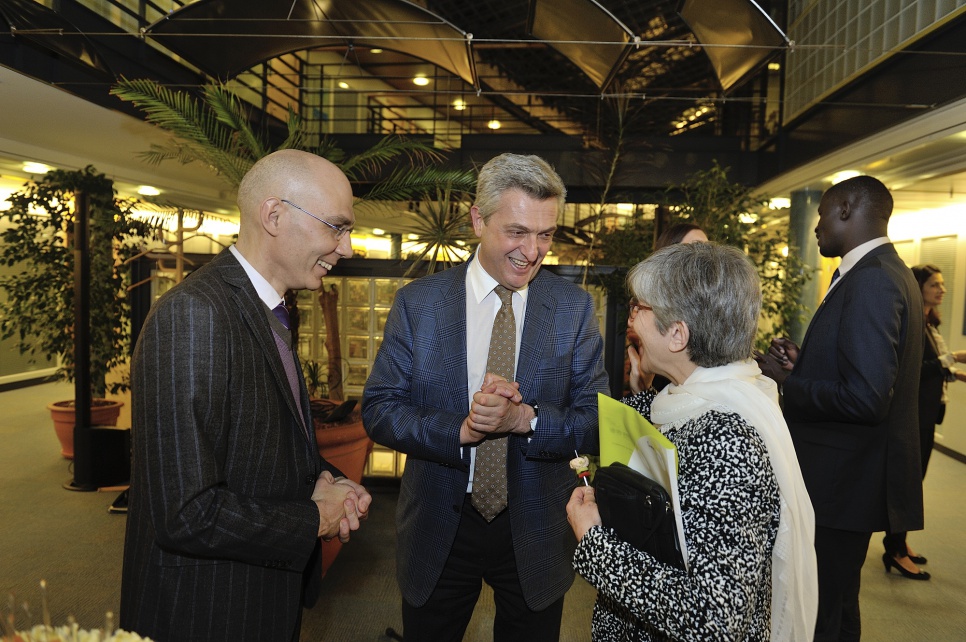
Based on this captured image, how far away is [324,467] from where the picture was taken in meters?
1.86

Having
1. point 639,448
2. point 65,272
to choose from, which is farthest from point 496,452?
point 65,272

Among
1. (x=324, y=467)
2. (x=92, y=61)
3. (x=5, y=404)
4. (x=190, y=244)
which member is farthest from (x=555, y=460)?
(x=190, y=244)

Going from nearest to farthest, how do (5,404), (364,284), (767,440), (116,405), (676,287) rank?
1. (767,440)
2. (676,287)
3. (364,284)
4. (116,405)
5. (5,404)

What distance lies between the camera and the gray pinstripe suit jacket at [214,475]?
1.26 meters

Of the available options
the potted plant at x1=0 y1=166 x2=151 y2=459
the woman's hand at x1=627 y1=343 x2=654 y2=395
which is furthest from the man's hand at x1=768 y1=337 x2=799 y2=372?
the potted plant at x1=0 y1=166 x2=151 y2=459

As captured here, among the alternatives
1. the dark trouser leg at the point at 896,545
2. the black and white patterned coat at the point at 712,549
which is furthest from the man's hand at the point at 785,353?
the dark trouser leg at the point at 896,545

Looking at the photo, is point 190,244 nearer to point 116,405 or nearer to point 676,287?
point 116,405

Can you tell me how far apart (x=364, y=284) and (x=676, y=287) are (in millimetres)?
3957

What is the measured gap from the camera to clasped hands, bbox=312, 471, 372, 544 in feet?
4.89

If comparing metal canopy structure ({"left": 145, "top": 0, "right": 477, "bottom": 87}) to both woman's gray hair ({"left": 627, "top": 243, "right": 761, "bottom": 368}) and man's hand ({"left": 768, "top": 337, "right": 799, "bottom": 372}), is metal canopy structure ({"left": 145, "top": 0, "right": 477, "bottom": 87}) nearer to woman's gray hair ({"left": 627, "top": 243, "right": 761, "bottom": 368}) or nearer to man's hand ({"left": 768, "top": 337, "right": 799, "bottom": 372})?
man's hand ({"left": 768, "top": 337, "right": 799, "bottom": 372})

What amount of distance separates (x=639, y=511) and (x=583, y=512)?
16cm

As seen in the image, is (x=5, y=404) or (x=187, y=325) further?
(x=5, y=404)

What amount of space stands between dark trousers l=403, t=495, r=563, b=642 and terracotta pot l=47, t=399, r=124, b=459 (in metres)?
5.07

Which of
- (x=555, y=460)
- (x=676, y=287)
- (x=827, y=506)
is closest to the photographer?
(x=676, y=287)
